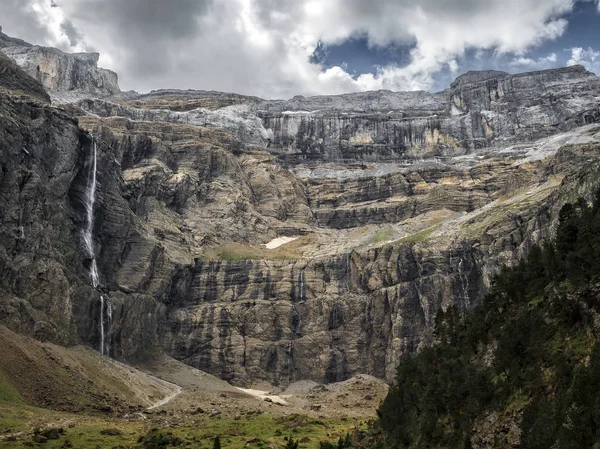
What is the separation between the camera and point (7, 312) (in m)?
95.6

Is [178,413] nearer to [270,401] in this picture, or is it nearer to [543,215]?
[270,401]

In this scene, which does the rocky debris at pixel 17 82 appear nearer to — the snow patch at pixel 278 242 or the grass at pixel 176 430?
the snow patch at pixel 278 242

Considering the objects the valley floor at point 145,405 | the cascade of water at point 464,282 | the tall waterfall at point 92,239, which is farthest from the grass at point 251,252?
the cascade of water at point 464,282

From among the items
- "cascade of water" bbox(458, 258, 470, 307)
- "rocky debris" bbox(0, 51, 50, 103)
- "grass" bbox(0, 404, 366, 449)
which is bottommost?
"grass" bbox(0, 404, 366, 449)

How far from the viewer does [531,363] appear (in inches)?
1449

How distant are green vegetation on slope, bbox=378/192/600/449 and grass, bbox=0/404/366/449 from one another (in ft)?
70.8

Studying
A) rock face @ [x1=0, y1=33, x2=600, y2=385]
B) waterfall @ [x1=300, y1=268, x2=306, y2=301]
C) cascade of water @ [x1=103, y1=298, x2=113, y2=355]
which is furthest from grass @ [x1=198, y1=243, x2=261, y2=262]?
cascade of water @ [x1=103, y1=298, x2=113, y2=355]

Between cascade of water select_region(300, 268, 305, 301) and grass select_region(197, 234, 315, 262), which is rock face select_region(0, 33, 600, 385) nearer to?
cascade of water select_region(300, 268, 305, 301)

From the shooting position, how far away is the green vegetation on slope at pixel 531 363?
29125mm

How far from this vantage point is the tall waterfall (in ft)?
386

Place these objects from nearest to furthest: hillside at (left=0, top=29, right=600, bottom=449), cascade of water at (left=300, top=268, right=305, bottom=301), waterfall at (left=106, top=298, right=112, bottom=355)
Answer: hillside at (left=0, top=29, right=600, bottom=449)
waterfall at (left=106, top=298, right=112, bottom=355)
cascade of water at (left=300, top=268, right=305, bottom=301)

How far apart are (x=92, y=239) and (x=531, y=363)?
361 ft

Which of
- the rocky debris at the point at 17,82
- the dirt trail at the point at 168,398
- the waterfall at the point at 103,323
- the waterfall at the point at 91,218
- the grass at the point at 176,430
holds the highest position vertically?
the rocky debris at the point at 17,82

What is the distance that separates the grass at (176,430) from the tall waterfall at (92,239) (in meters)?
36.1
